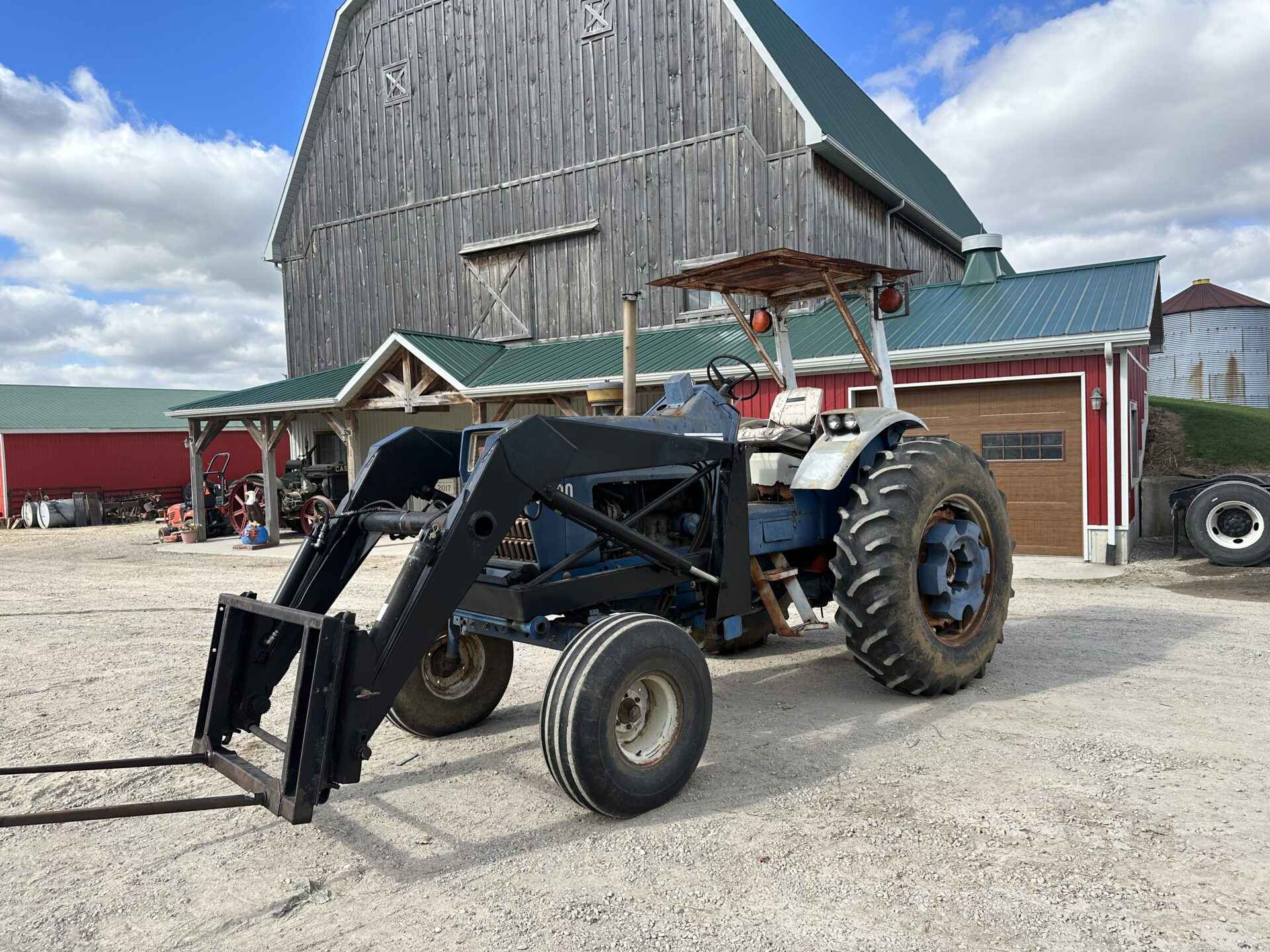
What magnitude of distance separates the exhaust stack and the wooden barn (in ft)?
0.14

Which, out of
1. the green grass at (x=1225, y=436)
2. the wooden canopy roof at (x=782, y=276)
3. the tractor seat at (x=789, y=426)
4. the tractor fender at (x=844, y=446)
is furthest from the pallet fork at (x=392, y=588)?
the green grass at (x=1225, y=436)

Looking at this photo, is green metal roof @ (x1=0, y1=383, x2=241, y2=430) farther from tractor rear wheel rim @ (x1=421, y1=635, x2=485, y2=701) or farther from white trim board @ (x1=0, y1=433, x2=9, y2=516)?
tractor rear wheel rim @ (x1=421, y1=635, x2=485, y2=701)

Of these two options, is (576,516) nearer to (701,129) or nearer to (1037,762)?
(1037,762)

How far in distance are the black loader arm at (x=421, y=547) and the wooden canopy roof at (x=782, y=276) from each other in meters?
1.62

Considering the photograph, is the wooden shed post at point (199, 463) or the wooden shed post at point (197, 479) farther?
the wooden shed post at point (197, 479)

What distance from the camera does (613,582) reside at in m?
4.20

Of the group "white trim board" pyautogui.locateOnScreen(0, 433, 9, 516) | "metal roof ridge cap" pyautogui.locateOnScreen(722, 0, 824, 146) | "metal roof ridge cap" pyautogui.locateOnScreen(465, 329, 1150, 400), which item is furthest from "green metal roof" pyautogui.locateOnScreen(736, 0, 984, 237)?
"white trim board" pyautogui.locateOnScreen(0, 433, 9, 516)

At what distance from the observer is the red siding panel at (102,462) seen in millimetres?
25578

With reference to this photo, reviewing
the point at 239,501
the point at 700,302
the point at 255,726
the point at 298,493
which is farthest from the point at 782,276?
the point at 239,501

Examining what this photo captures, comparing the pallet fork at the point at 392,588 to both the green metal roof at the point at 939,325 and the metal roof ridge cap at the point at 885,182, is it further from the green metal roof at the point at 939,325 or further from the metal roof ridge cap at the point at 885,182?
the metal roof ridge cap at the point at 885,182

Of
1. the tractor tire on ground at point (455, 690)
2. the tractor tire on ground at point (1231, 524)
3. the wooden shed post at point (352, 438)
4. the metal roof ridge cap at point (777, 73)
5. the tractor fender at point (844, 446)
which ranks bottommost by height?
the tractor tire on ground at point (455, 690)

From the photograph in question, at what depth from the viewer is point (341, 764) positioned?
10.3 ft

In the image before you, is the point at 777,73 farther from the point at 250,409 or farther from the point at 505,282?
the point at 250,409

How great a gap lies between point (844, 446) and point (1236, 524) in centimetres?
718
